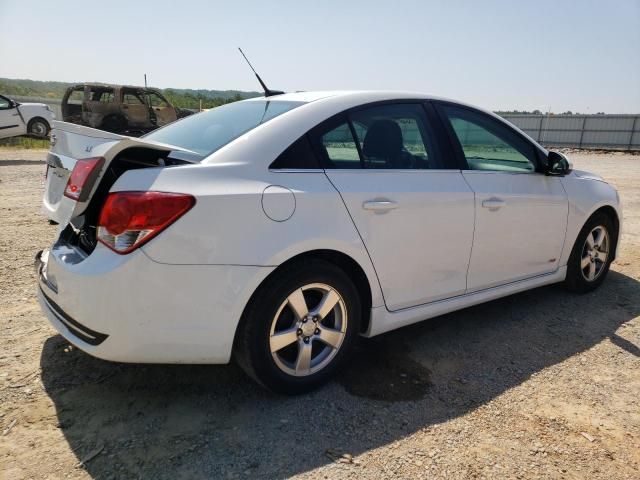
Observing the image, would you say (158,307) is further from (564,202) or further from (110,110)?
(110,110)

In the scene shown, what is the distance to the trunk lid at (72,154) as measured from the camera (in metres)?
2.32

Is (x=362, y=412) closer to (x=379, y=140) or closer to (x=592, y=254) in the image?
(x=379, y=140)

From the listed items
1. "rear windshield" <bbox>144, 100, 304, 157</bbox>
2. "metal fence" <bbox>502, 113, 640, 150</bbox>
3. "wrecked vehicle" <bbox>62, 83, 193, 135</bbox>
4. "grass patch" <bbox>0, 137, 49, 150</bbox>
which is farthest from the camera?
"metal fence" <bbox>502, 113, 640, 150</bbox>

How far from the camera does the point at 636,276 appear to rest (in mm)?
4930

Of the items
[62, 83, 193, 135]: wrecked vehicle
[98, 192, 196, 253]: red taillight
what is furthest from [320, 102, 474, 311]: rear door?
[62, 83, 193, 135]: wrecked vehicle

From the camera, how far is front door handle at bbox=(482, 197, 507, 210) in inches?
129

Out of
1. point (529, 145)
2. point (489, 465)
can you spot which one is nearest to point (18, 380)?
point (489, 465)

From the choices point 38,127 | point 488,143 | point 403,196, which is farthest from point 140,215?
point 38,127

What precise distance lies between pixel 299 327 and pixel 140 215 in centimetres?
97

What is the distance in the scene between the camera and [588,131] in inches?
1260

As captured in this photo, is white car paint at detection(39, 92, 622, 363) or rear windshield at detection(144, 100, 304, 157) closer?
white car paint at detection(39, 92, 622, 363)

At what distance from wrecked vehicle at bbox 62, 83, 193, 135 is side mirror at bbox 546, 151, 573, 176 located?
15319mm

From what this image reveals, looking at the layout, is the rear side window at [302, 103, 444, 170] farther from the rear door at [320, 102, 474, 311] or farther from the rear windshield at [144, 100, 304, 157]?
the rear windshield at [144, 100, 304, 157]

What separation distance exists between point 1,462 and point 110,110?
16.8 meters
